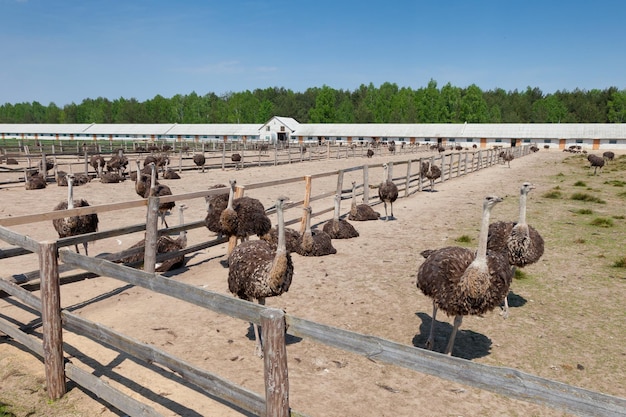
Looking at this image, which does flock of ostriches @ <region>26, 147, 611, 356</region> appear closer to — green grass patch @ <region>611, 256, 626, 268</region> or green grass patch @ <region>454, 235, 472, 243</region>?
green grass patch @ <region>611, 256, 626, 268</region>

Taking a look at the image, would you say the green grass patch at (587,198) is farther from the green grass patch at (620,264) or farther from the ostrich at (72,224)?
the ostrich at (72,224)

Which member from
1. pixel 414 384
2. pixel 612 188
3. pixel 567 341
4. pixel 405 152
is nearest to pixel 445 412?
pixel 414 384

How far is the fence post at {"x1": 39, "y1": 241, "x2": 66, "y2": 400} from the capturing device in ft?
14.8

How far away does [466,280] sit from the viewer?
513 cm

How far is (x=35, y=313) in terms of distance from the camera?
21.6 feet

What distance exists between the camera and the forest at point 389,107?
103 meters

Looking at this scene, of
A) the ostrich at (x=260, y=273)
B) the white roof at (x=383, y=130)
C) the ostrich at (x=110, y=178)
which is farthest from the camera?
the white roof at (x=383, y=130)

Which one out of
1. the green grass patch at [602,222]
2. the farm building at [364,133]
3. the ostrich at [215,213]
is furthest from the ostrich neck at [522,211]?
the farm building at [364,133]

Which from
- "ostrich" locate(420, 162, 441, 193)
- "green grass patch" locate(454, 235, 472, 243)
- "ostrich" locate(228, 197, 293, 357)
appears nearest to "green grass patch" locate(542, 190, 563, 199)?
"ostrich" locate(420, 162, 441, 193)

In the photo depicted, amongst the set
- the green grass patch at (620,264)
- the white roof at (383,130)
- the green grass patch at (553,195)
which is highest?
the white roof at (383,130)

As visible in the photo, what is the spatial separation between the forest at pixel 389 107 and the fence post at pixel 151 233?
9978 cm

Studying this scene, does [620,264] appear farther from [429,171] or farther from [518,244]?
[429,171]

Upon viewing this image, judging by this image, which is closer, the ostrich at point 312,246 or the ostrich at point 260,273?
the ostrich at point 260,273

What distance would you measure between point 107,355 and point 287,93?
13874 cm
